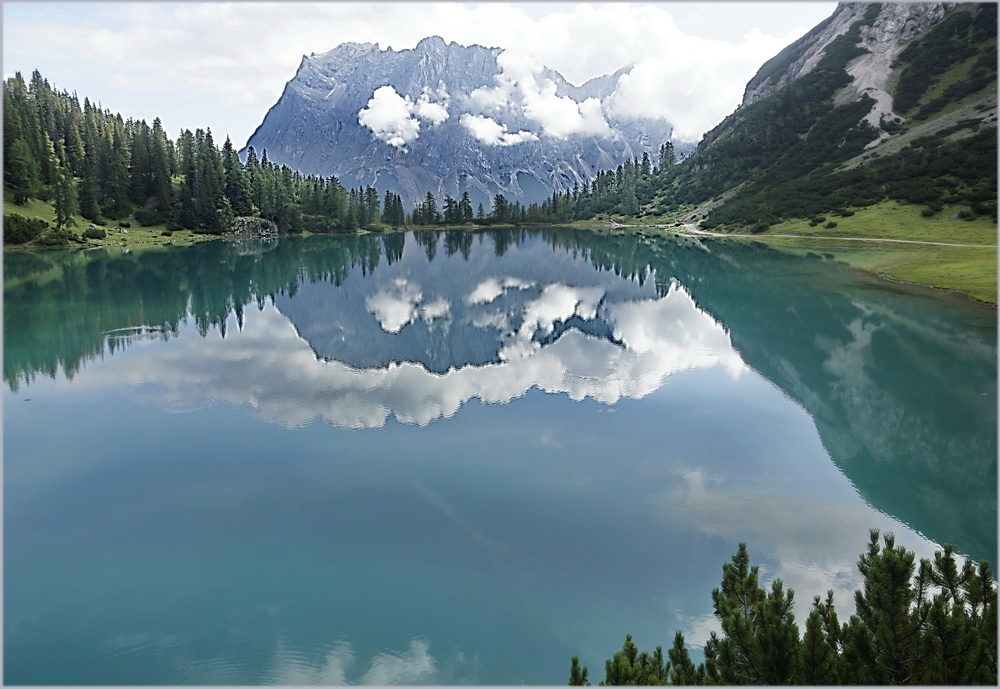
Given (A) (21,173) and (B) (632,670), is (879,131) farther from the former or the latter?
(A) (21,173)

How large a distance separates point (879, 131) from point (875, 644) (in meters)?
185

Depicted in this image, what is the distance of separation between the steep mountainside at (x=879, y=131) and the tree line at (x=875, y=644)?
108004 millimetres

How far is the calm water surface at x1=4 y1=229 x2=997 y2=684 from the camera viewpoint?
11.6m

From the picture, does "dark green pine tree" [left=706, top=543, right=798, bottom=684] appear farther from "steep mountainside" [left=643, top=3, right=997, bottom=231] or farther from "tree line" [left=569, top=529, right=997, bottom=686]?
"steep mountainside" [left=643, top=3, right=997, bottom=231]

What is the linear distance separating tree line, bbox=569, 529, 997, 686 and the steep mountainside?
108004 millimetres

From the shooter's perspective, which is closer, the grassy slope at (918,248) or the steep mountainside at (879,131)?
the grassy slope at (918,248)

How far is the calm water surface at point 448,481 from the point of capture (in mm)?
11578

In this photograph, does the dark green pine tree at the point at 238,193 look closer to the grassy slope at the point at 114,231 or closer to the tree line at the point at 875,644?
the grassy slope at the point at 114,231

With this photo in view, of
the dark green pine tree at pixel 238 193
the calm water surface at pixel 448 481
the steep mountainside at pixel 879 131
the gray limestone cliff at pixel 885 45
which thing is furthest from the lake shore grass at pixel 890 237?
the gray limestone cliff at pixel 885 45

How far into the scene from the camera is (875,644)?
26.2 ft

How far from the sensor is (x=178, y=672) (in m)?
10.6

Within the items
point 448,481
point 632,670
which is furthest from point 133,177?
point 632,670

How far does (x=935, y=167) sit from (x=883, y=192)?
421 inches

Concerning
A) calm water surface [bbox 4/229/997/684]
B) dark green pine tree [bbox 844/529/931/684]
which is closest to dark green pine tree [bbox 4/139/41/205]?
calm water surface [bbox 4/229/997/684]
